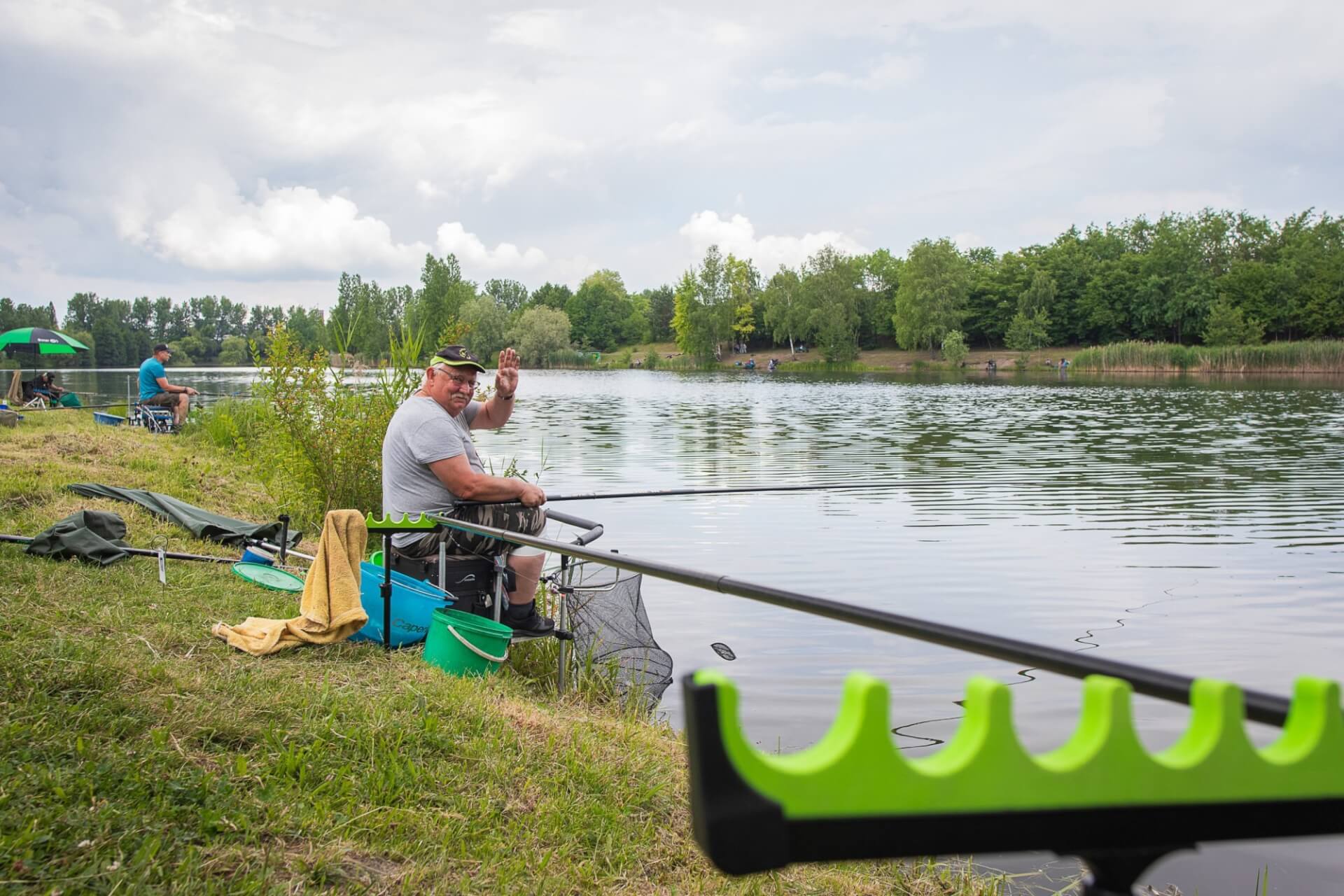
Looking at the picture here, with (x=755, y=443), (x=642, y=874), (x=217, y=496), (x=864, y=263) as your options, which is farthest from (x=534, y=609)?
(x=864, y=263)

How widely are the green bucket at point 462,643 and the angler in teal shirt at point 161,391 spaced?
1418cm

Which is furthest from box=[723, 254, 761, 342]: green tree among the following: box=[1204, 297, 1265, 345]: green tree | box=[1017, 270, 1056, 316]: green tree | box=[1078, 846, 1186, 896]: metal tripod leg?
box=[1078, 846, 1186, 896]: metal tripod leg

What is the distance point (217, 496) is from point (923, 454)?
1178 cm

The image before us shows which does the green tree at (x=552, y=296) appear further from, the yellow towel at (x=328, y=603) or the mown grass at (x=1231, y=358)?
the yellow towel at (x=328, y=603)

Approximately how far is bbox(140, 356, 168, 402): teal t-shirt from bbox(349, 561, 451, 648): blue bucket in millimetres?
13734

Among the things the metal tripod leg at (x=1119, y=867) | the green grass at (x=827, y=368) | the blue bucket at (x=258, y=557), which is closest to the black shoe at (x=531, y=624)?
the blue bucket at (x=258, y=557)

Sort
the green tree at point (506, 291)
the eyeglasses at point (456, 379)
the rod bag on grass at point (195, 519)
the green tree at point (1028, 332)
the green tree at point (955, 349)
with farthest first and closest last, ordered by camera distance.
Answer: the green tree at point (506, 291)
the green tree at point (1028, 332)
the green tree at point (955, 349)
the rod bag on grass at point (195, 519)
the eyeglasses at point (456, 379)

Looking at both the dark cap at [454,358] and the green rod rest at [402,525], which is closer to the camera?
the green rod rest at [402,525]

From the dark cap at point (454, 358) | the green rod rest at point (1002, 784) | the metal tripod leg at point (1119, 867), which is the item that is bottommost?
the metal tripod leg at point (1119, 867)

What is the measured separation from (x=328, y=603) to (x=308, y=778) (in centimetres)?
164

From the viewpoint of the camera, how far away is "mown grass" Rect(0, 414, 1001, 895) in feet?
8.09

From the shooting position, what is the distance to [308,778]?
298cm

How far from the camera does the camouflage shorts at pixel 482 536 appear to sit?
5160mm

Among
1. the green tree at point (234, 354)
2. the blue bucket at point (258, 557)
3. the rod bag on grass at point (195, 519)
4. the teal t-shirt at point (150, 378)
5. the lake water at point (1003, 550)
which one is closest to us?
the lake water at point (1003, 550)
